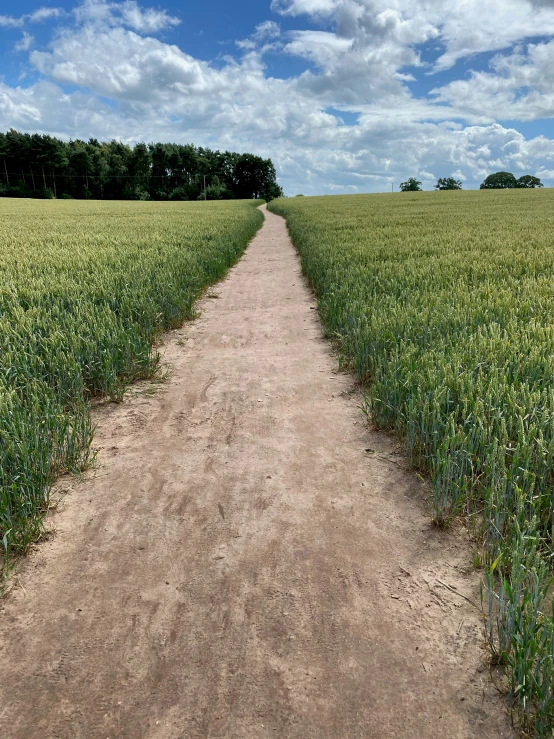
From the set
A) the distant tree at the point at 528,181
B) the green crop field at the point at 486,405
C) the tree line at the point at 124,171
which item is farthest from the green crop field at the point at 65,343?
the distant tree at the point at 528,181

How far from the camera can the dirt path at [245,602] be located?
6.27 feet

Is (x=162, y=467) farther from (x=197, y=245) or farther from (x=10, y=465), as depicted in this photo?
(x=197, y=245)

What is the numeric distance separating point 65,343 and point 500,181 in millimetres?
138752

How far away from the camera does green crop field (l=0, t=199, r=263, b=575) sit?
315 cm

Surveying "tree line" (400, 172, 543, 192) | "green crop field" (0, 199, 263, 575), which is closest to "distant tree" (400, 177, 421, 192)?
"tree line" (400, 172, 543, 192)

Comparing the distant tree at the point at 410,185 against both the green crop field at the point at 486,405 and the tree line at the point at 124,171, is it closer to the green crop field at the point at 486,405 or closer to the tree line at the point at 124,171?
the tree line at the point at 124,171

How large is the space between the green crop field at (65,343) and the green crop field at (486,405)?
2.40 metres

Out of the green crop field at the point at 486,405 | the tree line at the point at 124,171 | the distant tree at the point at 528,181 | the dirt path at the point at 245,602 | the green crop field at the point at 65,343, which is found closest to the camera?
the dirt path at the point at 245,602

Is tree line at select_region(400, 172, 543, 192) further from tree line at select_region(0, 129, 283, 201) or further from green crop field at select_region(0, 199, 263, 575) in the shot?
green crop field at select_region(0, 199, 263, 575)

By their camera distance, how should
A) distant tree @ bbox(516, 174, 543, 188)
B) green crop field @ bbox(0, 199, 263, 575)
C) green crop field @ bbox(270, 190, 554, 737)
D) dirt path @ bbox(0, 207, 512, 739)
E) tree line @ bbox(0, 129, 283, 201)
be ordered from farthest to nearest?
distant tree @ bbox(516, 174, 543, 188) < tree line @ bbox(0, 129, 283, 201) < green crop field @ bbox(0, 199, 263, 575) < green crop field @ bbox(270, 190, 554, 737) < dirt path @ bbox(0, 207, 512, 739)

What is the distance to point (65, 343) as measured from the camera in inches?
197

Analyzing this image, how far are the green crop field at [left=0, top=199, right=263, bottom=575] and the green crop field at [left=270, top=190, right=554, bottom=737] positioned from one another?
7.89ft

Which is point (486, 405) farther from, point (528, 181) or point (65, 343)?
point (528, 181)

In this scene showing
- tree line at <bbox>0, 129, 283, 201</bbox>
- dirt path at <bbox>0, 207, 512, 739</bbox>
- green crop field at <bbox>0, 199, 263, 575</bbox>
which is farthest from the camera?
tree line at <bbox>0, 129, 283, 201</bbox>
